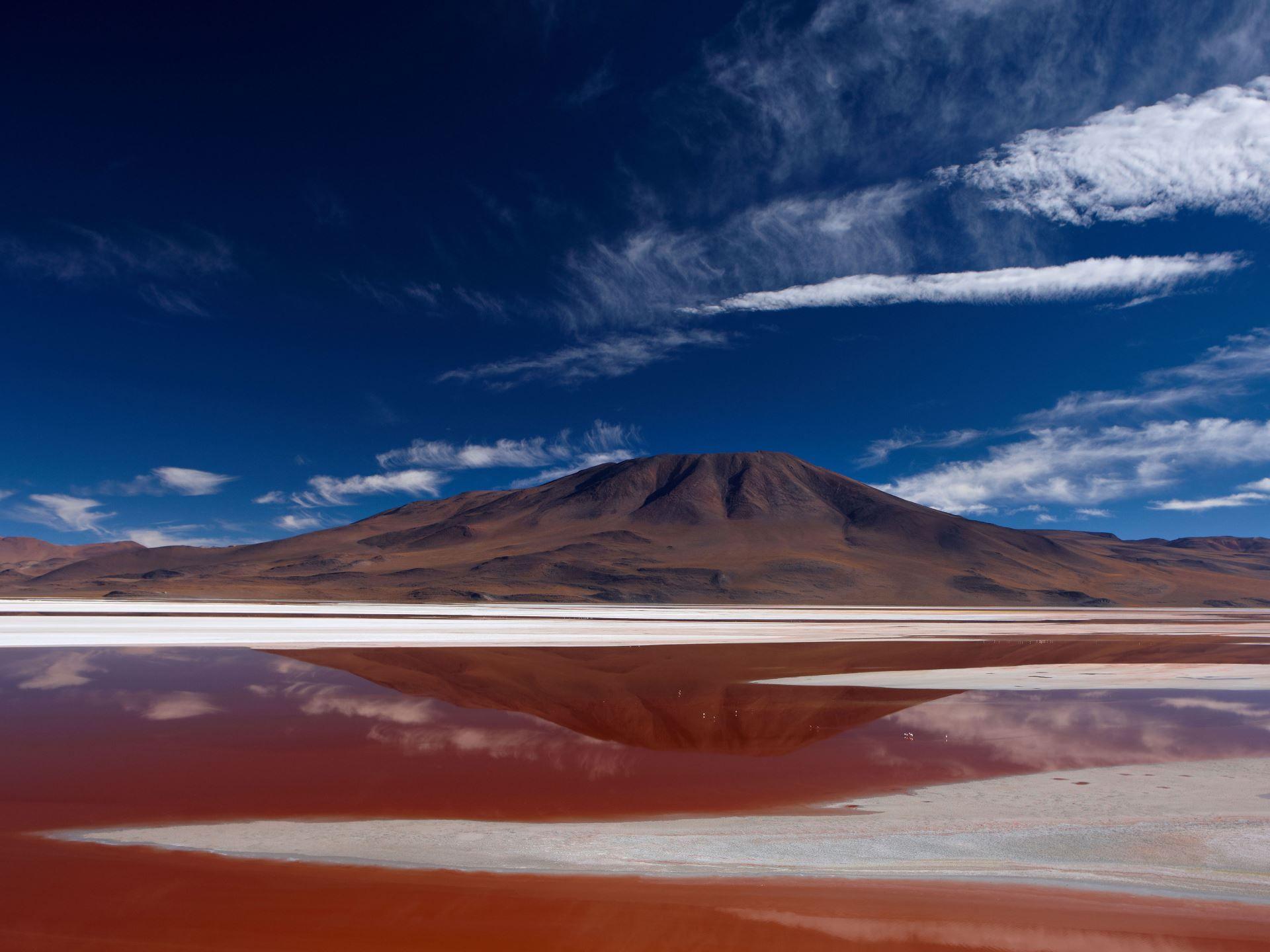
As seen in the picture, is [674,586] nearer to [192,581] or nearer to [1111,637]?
[192,581]

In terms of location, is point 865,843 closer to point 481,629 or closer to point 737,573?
point 481,629

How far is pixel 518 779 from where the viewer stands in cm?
909

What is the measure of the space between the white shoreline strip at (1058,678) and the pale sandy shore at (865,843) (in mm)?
10084

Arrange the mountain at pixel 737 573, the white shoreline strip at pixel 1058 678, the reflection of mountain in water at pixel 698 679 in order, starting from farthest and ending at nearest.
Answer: the mountain at pixel 737 573
the white shoreline strip at pixel 1058 678
the reflection of mountain in water at pixel 698 679

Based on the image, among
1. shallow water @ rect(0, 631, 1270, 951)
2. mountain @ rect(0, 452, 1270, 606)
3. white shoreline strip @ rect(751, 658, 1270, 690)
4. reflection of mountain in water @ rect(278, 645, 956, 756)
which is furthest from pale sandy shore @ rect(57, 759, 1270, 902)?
mountain @ rect(0, 452, 1270, 606)

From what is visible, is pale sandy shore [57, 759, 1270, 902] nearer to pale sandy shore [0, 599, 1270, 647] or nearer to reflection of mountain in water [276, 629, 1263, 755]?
reflection of mountain in water [276, 629, 1263, 755]

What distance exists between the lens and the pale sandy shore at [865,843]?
6340 millimetres

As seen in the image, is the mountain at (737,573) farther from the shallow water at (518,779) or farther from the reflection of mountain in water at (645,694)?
the shallow water at (518,779)

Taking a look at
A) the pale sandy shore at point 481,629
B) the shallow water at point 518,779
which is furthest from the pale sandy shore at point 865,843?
the pale sandy shore at point 481,629

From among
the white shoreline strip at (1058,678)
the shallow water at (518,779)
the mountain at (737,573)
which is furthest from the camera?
the mountain at (737,573)

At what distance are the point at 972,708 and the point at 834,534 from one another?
594ft

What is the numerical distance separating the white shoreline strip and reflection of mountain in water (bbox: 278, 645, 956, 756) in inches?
52.7

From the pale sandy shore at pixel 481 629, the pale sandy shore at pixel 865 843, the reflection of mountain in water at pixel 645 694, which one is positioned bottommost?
the pale sandy shore at pixel 865 843

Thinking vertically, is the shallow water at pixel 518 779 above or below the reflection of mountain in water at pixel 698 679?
below
